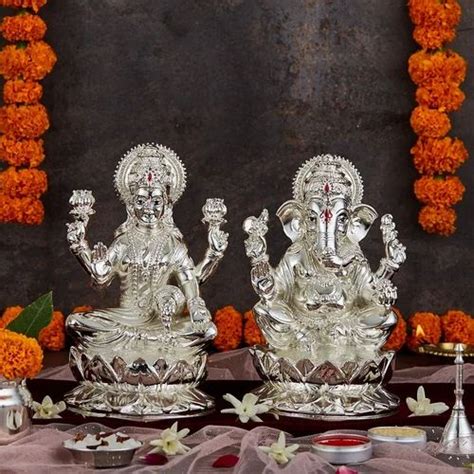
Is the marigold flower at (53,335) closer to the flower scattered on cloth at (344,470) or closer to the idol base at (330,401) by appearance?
the idol base at (330,401)

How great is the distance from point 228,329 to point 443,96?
4.89 ft

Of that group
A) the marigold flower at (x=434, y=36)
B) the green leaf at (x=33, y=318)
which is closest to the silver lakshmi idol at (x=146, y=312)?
the green leaf at (x=33, y=318)

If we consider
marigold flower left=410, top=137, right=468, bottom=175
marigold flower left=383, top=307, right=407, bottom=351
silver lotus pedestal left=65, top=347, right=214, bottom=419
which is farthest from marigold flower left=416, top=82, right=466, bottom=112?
silver lotus pedestal left=65, top=347, right=214, bottom=419

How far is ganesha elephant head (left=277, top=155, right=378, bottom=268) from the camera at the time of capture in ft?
12.5

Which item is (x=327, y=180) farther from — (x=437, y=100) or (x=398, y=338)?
(x=398, y=338)

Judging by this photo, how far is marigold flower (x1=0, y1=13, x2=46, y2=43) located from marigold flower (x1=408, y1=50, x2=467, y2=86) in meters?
1.76

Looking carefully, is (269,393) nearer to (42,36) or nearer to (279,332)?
(279,332)

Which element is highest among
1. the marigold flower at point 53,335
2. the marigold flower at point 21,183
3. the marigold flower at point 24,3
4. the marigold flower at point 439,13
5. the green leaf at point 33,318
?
the marigold flower at point 24,3

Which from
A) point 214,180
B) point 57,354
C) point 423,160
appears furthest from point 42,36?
point 423,160

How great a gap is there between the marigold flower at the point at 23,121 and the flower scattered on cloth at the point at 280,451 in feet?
9.68

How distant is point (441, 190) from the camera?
566 cm

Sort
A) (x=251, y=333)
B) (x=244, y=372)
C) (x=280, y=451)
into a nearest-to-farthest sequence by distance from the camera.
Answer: (x=280, y=451)
(x=244, y=372)
(x=251, y=333)

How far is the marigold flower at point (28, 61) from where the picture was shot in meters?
5.59

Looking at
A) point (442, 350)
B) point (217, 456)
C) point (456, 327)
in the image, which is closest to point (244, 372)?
point (442, 350)
